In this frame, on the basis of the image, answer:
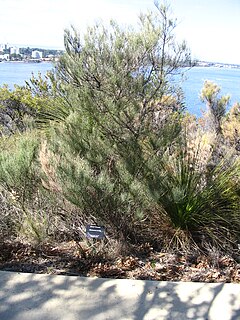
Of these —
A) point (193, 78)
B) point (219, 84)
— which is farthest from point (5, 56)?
point (219, 84)

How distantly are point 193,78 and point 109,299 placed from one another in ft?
17.5

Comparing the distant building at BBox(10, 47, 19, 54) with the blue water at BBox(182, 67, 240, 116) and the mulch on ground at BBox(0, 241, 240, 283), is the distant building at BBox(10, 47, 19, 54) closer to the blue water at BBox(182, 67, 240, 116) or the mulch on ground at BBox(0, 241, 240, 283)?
the blue water at BBox(182, 67, 240, 116)

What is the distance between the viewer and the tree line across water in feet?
10.8

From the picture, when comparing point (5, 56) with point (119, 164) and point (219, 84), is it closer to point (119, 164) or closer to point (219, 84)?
point (219, 84)

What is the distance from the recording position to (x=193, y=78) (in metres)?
7.01

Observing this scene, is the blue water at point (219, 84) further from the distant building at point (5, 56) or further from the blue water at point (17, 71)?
the distant building at point (5, 56)

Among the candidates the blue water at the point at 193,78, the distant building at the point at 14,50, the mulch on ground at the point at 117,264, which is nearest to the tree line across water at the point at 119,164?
the mulch on ground at the point at 117,264

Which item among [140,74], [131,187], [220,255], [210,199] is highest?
[140,74]

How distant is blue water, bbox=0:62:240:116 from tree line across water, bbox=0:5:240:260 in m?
3.70

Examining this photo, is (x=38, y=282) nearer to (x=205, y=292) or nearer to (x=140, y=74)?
(x=205, y=292)

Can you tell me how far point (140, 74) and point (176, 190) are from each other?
3.71 feet

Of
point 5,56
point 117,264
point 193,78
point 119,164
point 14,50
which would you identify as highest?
point 14,50

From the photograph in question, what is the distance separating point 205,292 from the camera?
8.86ft

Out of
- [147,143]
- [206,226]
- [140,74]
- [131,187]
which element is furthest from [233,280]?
[140,74]
